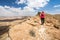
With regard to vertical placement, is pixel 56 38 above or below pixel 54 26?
below

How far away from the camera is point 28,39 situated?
1462 cm

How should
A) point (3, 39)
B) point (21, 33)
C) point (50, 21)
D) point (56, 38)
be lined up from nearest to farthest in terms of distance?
point (3, 39), point (21, 33), point (56, 38), point (50, 21)

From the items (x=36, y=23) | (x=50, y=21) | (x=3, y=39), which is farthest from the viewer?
(x=50, y=21)

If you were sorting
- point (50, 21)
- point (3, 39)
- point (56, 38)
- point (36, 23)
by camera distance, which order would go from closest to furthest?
point (3, 39), point (56, 38), point (36, 23), point (50, 21)

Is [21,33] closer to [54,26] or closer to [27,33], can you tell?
[27,33]

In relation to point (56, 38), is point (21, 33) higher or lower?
Result: higher

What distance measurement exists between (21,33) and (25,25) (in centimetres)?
167

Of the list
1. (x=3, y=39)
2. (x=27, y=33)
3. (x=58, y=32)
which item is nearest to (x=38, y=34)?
(x=27, y=33)

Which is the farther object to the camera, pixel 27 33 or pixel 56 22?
pixel 56 22

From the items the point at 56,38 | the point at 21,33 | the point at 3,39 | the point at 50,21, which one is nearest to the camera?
the point at 3,39

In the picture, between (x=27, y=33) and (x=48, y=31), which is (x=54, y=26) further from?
(x=27, y=33)

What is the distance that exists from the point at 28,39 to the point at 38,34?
5.54 ft

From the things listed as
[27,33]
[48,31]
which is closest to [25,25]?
[27,33]

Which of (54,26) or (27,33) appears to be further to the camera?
(54,26)
